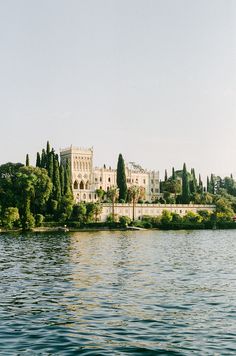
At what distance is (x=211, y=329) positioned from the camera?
1752 centimetres

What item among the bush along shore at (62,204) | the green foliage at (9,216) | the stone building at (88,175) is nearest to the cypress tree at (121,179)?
the bush along shore at (62,204)

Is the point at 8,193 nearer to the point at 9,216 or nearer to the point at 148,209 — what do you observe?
the point at 9,216

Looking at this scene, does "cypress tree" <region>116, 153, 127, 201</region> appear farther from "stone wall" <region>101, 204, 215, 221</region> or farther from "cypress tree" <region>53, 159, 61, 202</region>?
"cypress tree" <region>53, 159, 61, 202</region>

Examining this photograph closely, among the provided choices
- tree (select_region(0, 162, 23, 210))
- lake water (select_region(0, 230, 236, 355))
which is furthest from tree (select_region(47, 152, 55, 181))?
lake water (select_region(0, 230, 236, 355))

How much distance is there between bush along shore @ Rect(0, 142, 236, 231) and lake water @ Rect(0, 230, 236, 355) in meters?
63.6

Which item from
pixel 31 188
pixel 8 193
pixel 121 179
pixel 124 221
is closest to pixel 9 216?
pixel 8 193

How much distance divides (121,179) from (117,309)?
110 meters

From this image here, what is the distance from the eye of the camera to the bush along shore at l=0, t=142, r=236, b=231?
99.2 metres

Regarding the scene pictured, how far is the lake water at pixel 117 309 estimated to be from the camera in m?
15.8

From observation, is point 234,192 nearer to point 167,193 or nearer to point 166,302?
point 167,193

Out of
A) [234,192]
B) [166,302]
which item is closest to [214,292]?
[166,302]

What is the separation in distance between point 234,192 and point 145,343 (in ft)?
502

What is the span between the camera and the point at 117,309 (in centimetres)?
2064

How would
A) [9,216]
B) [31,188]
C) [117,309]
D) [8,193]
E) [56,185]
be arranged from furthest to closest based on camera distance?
[56,185]
[8,193]
[31,188]
[9,216]
[117,309]
